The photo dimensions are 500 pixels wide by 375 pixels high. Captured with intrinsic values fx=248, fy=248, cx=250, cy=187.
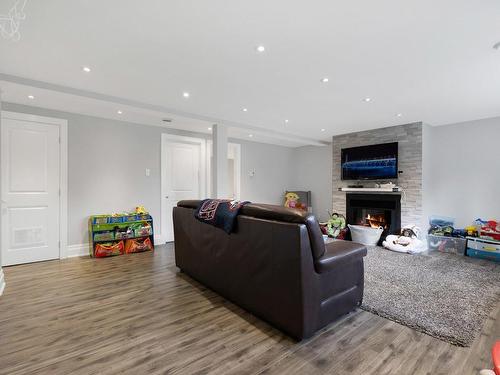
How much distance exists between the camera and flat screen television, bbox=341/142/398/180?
15.8 ft

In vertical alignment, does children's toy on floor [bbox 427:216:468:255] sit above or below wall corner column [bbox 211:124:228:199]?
below

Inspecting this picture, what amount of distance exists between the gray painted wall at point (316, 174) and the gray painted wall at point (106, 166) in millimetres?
3172

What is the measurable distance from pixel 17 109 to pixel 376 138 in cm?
621

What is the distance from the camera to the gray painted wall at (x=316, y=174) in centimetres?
655

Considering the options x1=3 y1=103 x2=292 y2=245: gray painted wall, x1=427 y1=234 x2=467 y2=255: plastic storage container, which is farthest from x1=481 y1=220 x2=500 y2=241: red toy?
x1=3 y1=103 x2=292 y2=245: gray painted wall

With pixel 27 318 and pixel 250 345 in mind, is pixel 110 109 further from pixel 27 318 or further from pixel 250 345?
pixel 250 345

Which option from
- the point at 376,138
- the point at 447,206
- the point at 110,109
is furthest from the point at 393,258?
the point at 110,109

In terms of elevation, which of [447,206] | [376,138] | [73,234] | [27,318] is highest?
[376,138]

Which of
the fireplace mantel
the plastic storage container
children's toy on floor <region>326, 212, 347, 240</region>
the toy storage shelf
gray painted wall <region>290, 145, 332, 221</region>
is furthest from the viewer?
gray painted wall <region>290, 145, 332, 221</region>

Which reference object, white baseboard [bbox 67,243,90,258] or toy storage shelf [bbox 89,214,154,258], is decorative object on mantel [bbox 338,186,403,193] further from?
white baseboard [bbox 67,243,90,258]

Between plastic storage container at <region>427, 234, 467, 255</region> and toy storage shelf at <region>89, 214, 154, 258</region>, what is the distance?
16.9 feet

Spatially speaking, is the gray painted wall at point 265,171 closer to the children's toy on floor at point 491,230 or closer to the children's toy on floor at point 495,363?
the children's toy on floor at point 491,230

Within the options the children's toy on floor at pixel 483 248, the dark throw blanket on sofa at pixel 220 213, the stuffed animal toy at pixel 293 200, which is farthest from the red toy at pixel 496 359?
the stuffed animal toy at pixel 293 200

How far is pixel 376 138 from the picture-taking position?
516 centimetres
